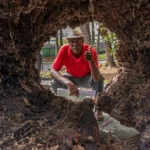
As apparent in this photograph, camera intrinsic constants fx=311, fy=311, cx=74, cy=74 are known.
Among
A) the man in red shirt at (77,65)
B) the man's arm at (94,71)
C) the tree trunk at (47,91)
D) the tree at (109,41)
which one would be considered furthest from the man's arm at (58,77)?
the tree trunk at (47,91)

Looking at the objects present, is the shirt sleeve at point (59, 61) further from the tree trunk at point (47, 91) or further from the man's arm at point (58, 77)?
the tree trunk at point (47, 91)

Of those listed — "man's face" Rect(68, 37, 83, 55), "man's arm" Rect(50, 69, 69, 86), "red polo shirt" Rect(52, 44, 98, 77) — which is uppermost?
"man's face" Rect(68, 37, 83, 55)

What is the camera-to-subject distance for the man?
3.82 m

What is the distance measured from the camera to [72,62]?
4082mm

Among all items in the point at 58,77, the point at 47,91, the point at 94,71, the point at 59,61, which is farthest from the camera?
the point at 59,61

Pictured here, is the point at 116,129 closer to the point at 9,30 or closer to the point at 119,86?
the point at 119,86

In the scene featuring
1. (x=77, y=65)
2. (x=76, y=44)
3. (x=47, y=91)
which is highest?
(x=76, y=44)

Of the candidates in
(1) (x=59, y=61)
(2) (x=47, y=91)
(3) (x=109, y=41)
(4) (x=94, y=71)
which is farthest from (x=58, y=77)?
(3) (x=109, y=41)

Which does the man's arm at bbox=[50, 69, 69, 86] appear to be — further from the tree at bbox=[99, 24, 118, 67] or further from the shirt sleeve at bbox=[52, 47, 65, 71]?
the tree at bbox=[99, 24, 118, 67]

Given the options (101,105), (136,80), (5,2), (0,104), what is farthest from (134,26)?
(0,104)

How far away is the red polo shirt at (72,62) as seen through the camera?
158 inches

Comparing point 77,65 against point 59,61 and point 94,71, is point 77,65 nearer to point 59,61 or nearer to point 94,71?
point 59,61

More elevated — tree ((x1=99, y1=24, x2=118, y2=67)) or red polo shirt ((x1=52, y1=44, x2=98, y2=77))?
tree ((x1=99, y1=24, x2=118, y2=67))

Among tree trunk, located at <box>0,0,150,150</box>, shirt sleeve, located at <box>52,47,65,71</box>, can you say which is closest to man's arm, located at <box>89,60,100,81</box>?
shirt sleeve, located at <box>52,47,65,71</box>
